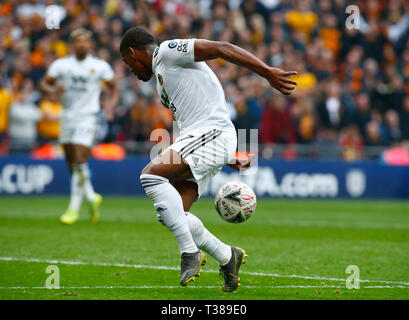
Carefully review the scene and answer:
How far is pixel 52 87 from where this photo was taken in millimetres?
12352

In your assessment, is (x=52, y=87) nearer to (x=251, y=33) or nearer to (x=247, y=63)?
(x=247, y=63)

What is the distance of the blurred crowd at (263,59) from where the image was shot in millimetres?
18172

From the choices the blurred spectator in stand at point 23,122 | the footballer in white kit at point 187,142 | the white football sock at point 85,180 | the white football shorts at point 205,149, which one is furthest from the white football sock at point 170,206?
the blurred spectator in stand at point 23,122

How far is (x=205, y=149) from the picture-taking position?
639 cm

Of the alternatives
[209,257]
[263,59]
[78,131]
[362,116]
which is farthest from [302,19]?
[209,257]

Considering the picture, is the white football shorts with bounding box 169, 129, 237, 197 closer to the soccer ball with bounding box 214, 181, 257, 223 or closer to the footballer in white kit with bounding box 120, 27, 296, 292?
the footballer in white kit with bounding box 120, 27, 296, 292

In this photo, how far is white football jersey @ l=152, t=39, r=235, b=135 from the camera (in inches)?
253

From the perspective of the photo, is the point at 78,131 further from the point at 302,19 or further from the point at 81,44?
the point at 302,19

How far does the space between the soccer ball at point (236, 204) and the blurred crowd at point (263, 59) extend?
11.0 metres

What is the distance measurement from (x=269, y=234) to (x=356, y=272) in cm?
373

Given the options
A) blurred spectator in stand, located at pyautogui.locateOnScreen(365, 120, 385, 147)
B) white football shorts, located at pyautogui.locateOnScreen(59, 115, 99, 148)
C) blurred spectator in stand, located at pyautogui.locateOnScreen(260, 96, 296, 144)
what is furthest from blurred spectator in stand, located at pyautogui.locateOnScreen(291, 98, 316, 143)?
white football shorts, located at pyautogui.locateOnScreen(59, 115, 99, 148)

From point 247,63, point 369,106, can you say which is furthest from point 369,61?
point 247,63

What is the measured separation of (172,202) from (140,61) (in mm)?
1274

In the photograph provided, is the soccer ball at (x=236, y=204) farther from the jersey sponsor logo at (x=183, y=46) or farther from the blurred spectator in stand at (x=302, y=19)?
the blurred spectator in stand at (x=302, y=19)
